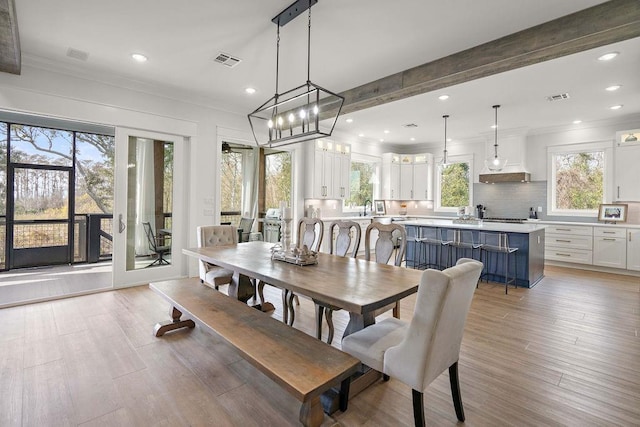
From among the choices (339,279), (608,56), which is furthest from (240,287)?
(608,56)

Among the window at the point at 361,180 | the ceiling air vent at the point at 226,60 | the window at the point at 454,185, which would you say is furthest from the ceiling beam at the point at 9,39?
the window at the point at 454,185

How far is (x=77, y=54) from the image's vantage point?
3555mm

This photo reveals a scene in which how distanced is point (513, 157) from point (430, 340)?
6870 millimetres

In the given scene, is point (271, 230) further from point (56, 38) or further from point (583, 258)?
point (583, 258)

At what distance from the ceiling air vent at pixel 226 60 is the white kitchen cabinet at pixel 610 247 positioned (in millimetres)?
6916

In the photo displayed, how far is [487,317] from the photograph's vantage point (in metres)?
3.57

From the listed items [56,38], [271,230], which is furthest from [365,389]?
[271,230]

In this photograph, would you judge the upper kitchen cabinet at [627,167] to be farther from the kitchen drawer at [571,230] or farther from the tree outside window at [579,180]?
the kitchen drawer at [571,230]

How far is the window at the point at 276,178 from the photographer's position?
7.77m

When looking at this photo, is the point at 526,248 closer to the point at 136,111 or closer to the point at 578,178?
the point at 578,178

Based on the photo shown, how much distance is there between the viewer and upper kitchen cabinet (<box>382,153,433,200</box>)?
8547mm

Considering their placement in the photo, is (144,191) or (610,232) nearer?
(144,191)

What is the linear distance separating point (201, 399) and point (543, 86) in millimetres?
5415

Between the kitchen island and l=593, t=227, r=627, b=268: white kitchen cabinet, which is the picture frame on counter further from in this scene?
the kitchen island
